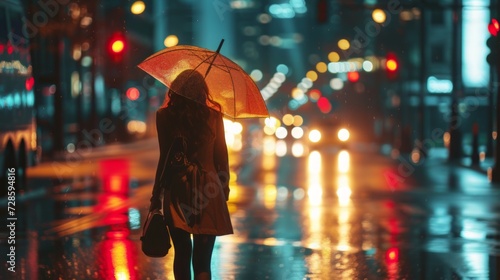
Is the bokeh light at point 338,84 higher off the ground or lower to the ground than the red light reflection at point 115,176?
higher

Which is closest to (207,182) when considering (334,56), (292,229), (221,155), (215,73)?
(221,155)

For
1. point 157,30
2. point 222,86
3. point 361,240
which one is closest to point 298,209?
point 361,240

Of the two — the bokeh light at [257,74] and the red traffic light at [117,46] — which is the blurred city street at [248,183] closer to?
the red traffic light at [117,46]

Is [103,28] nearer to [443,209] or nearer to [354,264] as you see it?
[443,209]

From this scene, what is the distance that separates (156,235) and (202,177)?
1.69ft

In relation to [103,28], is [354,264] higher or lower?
lower

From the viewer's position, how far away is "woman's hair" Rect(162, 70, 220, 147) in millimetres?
7367

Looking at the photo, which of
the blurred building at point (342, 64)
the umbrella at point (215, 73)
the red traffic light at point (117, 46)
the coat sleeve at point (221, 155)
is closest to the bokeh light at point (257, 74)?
the blurred building at point (342, 64)

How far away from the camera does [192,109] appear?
7422mm

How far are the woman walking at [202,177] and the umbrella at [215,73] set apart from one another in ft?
1.64

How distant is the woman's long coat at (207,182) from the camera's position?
7.38 meters

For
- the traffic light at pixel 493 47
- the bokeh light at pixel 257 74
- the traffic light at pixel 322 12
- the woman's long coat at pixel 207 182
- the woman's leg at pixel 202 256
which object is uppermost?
the bokeh light at pixel 257 74

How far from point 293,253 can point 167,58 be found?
493 cm

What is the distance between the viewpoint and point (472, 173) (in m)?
32.3
